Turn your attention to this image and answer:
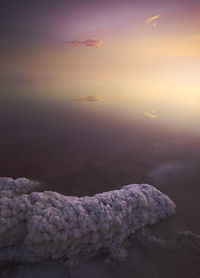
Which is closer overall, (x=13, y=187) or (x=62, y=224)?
(x=62, y=224)

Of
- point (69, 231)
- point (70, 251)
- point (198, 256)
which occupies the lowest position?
point (198, 256)

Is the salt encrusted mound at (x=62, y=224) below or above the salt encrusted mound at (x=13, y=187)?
below

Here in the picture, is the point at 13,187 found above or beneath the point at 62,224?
above

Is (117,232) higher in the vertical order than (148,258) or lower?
higher

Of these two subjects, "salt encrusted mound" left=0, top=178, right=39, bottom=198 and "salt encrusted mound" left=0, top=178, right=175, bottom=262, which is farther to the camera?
"salt encrusted mound" left=0, top=178, right=39, bottom=198

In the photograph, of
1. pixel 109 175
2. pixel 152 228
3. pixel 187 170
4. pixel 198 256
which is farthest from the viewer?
pixel 187 170

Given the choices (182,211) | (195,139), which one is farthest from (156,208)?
(195,139)

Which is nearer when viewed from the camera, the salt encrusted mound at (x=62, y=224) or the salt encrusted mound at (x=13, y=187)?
the salt encrusted mound at (x=62, y=224)

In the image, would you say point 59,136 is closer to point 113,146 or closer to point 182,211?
point 113,146
